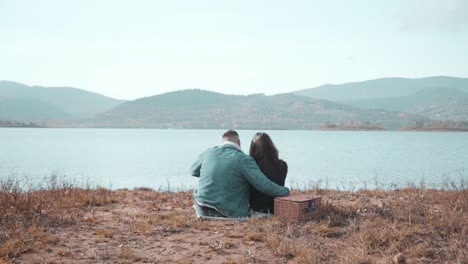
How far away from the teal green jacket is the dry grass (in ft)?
1.27

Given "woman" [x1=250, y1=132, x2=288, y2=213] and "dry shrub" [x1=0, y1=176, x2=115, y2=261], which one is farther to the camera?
"woman" [x1=250, y1=132, x2=288, y2=213]

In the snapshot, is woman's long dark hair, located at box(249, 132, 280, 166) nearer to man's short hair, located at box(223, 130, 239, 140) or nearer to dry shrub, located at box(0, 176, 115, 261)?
man's short hair, located at box(223, 130, 239, 140)

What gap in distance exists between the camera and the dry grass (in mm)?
5559

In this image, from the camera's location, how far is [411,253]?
5.52 meters

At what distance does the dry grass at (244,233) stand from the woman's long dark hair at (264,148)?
111 centimetres

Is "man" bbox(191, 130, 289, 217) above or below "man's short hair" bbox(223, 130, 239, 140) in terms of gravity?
below

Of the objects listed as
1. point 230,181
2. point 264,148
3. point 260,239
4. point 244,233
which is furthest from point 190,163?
point 260,239

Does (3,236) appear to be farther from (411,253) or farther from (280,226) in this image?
(411,253)

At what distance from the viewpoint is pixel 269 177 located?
7.87 metres

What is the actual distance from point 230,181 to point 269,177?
84cm

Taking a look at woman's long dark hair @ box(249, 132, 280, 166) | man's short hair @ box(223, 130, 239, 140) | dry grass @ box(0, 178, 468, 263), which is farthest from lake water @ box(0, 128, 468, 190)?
man's short hair @ box(223, 130, 239, 140)

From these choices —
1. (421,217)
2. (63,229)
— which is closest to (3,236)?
(63,229)

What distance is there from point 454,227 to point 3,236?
653cm

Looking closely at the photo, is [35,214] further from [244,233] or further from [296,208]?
[296,208]
